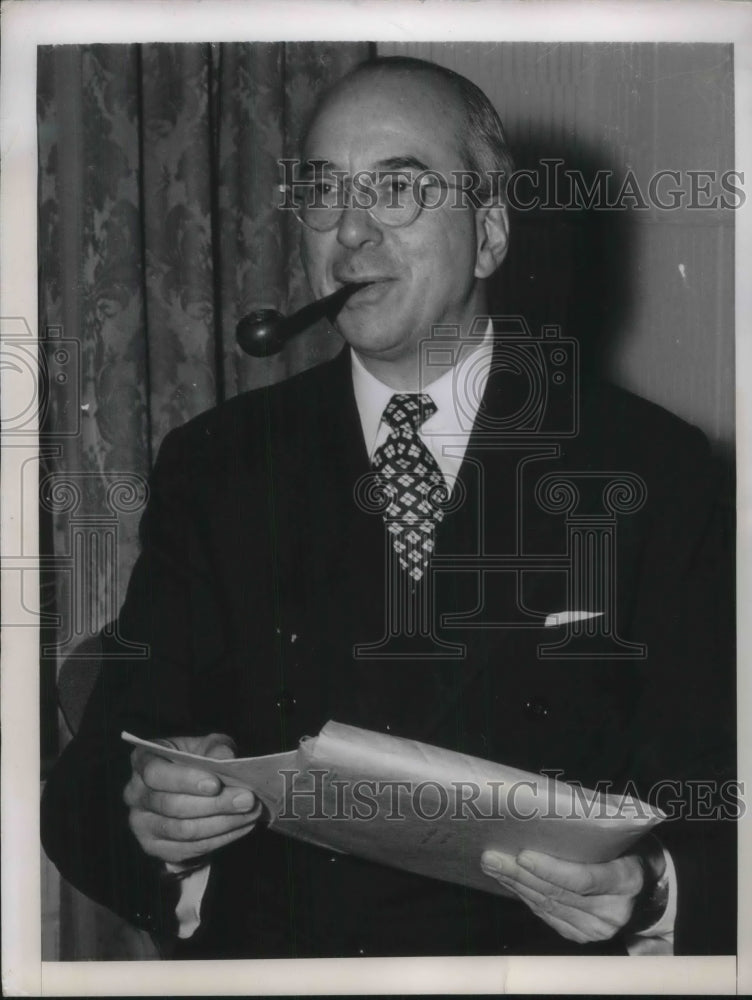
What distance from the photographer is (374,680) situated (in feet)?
3.78

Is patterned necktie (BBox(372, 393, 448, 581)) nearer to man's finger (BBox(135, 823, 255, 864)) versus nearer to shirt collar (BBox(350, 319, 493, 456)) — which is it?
shirt collar (BBox(350, 319, 493, 456))

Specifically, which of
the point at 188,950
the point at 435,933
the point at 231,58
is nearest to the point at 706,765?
the point at 435,933

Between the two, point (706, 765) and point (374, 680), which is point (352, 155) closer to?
point (374, 680)

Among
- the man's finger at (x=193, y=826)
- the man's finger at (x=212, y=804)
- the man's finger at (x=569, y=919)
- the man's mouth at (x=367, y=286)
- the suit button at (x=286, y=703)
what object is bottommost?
the man's finger at (x=569, y=919)

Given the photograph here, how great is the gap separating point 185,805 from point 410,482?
41 cm

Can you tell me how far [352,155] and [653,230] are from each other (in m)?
0.34

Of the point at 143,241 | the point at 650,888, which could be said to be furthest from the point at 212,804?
the point at 143,241

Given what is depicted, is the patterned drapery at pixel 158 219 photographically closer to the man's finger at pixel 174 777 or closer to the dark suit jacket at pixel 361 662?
the dark suit jacket at pixel 361 662

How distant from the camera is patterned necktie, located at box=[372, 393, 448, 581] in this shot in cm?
117

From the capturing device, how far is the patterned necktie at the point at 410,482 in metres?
1.17

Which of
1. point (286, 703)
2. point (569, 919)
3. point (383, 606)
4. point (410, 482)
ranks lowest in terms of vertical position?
point (569, 919)

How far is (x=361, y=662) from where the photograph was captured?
116 cm

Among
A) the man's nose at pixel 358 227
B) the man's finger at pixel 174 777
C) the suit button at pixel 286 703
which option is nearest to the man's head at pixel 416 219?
the man's nose at pixel 358 227

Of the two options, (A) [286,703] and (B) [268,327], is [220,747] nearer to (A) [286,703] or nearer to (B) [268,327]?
(A) [286,703]
